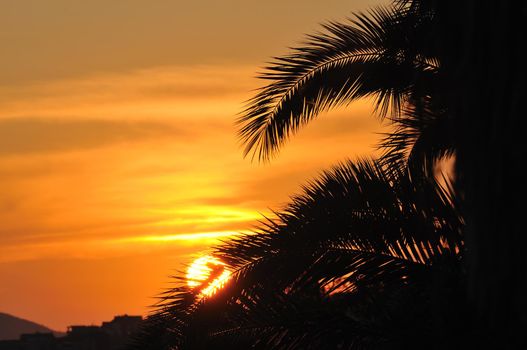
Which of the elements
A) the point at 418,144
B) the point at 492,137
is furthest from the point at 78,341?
the point at 492,137

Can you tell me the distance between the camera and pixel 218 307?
888 cm

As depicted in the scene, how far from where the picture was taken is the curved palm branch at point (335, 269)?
26.0ft

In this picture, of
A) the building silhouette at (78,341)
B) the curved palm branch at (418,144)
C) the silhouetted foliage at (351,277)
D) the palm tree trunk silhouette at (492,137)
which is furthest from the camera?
the building silhouette at (78,341)

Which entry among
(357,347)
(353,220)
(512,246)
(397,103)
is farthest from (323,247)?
(512,246)

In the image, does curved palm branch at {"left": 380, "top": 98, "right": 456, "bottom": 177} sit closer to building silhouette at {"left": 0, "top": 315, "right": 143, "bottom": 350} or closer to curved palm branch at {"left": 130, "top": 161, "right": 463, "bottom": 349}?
curved palm branch at {"left": 130, "top": 161, "right": 463, "bottom": 349}

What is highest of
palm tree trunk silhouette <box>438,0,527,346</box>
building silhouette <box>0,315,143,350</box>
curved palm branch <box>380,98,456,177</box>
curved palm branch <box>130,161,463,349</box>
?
building silhouette <box>0,315,143,350</box>

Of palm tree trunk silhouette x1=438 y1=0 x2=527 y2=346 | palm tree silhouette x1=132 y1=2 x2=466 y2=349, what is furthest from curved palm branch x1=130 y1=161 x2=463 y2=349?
palm tree trunk silhouette x1=438 y1=0 x2=527 y2=346

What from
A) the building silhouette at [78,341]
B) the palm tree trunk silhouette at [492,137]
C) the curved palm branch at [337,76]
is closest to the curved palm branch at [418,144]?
the curved palm branch at [337,76]

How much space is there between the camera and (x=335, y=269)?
326 inches

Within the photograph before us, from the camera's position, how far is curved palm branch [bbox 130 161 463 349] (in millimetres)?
7938

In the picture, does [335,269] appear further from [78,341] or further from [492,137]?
[78,341]

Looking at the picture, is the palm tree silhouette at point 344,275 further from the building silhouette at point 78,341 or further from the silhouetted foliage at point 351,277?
the building silhouette at point 78,341

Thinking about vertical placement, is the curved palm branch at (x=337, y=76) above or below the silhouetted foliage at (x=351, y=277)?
above

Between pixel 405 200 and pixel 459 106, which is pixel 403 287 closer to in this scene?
pixel 405 200
